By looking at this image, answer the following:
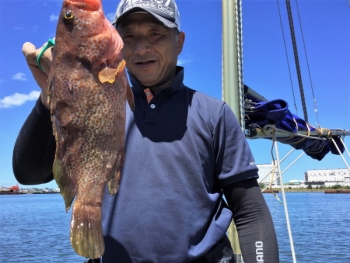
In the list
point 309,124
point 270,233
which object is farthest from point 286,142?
point 270,233

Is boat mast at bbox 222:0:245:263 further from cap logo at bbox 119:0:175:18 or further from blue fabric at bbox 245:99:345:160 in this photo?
cap logo at bbox 119:0:175:18

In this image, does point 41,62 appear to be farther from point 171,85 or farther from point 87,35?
point 171,85

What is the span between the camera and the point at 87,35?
1887mm

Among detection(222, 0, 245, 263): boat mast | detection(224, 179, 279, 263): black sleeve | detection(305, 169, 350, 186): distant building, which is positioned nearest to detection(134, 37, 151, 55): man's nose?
detection(224, 179, 279, 263): black sleeve

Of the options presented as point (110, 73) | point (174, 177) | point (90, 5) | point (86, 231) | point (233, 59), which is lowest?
point (86, 231)

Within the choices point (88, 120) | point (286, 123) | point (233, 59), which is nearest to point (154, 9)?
point (88, 120)

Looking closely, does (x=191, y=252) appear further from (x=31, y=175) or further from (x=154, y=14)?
(x=154, y=14)

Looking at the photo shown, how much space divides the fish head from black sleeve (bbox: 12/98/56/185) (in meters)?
0.38

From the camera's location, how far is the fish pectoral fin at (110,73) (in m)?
1.72

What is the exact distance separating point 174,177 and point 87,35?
0.85 metres

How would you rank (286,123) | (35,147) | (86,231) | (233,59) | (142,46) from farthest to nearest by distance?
(286,123) → (233,59) → (142,46) → (35,147) → (86,231)

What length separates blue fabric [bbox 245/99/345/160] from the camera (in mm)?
5480

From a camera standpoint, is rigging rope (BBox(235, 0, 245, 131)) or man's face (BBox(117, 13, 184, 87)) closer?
man's face (BBox(117, 13, 184, 87))

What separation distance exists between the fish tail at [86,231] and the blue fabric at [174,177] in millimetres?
391
